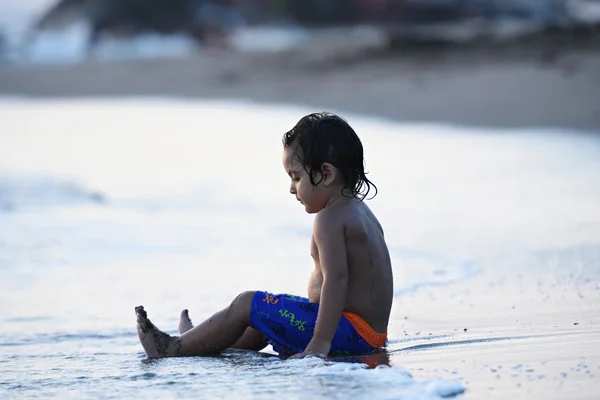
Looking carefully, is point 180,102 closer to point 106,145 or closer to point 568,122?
point 106,145

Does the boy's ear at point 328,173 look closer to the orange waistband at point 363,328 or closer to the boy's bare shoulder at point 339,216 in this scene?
Result: the boy's bare shoulder at point 339,216

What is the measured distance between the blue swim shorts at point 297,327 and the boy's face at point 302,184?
0.33 metres

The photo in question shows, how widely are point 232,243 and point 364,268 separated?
10.1 ft

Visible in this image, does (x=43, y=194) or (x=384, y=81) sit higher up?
(x=384, y=81)

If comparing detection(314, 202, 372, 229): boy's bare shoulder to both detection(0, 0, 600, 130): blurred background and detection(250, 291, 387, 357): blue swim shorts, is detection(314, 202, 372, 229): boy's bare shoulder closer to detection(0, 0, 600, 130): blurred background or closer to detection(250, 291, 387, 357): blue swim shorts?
detection(250, 291, 387, 357): blue swim shorts

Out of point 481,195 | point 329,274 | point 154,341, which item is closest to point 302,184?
point 329,274

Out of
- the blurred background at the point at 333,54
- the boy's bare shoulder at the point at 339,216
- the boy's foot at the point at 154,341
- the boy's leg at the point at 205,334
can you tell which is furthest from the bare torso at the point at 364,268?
the blurred background at the point at 333,54

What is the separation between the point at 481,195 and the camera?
786 centimetres

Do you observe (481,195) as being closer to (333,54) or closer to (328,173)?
(328,173)

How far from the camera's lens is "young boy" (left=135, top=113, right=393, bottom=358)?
357cm

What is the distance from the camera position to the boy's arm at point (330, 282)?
356 centimetres

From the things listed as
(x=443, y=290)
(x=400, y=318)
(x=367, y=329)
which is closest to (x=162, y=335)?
(x=367, y=329)

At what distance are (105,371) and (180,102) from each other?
53.4 feet

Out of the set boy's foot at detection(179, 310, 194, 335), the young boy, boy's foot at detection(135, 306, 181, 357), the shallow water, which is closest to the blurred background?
the shallow water
